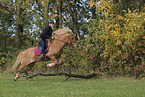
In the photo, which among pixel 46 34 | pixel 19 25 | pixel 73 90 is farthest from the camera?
pixel 19 25

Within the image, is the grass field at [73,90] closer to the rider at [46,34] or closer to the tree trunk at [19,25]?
the rider at [46,34]

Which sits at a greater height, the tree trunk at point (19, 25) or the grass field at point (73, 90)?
the tree trunk at point (19, 25)

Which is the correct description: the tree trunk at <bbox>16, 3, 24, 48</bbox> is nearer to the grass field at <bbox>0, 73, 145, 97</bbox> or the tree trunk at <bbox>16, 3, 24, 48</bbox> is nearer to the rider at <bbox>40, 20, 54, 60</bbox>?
the rider at <bbox>40, 20, 54, 60</bbox>

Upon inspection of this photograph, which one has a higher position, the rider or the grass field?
the rider

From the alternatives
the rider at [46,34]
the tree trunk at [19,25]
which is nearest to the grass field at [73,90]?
the rider at [46,34]

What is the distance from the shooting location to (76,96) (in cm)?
741

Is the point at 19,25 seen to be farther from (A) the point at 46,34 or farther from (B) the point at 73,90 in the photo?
(B) the point at 73,90

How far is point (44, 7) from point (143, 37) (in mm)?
8952

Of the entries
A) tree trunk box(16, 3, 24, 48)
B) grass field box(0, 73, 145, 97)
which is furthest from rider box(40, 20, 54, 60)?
tree trunk box(16, 3, 24, 48)

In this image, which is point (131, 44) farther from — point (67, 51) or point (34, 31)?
point (34, 31)

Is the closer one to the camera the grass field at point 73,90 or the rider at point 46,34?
the grass field at point 73,90

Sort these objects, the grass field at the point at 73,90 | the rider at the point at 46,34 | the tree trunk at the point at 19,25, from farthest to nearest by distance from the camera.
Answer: the tree trunk at the point at 19,25 → the rider at the point at 46,34 → the grass field at the point at 73,90

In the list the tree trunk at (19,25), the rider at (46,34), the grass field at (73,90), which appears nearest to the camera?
the grass field at (73,90)

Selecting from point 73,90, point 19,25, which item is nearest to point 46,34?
point 73,90
